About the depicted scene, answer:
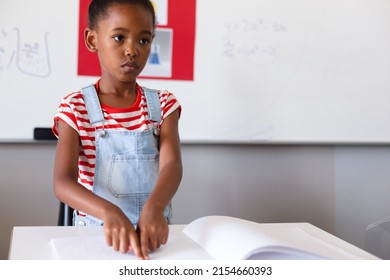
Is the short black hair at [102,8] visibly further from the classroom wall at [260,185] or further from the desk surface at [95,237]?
the classroom wall at [260,185]

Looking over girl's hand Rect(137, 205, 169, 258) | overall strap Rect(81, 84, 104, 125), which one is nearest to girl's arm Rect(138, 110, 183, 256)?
girl's hand Rect(137, 205, 169, 258)

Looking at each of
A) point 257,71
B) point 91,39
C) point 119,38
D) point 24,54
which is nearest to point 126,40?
point 119,38

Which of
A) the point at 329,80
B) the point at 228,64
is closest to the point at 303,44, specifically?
the point at 329,80

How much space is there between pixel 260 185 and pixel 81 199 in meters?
1.06

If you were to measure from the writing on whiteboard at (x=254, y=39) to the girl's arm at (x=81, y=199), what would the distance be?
84cm

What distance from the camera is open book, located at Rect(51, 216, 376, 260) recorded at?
1.96 feet

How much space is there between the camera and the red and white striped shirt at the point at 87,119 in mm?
978

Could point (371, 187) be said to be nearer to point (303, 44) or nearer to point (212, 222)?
point (303, 44)

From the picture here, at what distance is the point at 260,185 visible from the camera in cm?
178

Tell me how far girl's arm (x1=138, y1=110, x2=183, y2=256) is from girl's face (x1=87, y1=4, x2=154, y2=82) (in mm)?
129

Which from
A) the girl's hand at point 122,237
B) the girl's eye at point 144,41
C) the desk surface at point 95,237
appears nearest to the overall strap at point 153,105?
the girl's eye at point 144,41

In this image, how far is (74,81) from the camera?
1.59 metres

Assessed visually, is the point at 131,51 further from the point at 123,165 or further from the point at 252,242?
the point at 252,242

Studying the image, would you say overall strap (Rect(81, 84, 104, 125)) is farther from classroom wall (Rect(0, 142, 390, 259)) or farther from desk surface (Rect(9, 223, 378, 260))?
classroom wall (Rect(0, 142, 390, 259))
